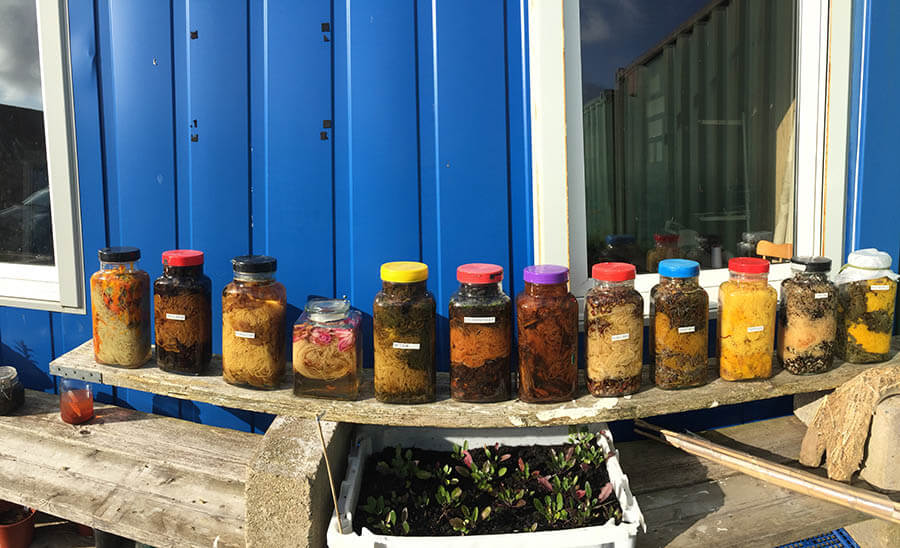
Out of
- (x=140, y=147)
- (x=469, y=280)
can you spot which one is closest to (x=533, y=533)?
(x=469, y=280)

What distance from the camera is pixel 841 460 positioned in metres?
1.60

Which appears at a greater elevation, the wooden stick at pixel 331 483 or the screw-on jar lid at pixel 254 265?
the screw-on jar lid at pixel 254 265

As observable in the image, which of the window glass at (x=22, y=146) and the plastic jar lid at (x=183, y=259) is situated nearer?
the plastic jar lid at (x=183, y=259)

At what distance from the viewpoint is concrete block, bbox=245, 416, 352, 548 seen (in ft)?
4.36

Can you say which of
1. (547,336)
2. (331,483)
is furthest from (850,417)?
(331,483)

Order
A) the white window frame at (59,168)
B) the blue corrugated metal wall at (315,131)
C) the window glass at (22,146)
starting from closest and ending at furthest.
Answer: the blue corrugated metal wall at (315,131)
the white window frame at (59,168)
the window glass at (22,146)

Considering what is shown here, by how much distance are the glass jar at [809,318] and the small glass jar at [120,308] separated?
1759 mm

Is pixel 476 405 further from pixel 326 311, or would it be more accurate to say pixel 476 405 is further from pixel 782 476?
pixel 782 476

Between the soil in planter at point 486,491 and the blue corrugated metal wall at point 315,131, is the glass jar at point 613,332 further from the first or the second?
the blue corrugated metal wall at point 315,131

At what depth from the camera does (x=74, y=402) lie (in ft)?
6.52

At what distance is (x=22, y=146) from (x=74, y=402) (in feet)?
2.93

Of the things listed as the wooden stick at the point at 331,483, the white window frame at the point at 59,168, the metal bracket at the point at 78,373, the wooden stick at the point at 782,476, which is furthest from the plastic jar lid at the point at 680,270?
the white window frame at the point at 59,168

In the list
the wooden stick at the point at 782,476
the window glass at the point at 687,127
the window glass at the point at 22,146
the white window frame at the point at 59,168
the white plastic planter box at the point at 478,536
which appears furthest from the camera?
the window glass at the point at 22,146

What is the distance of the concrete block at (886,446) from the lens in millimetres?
1526
